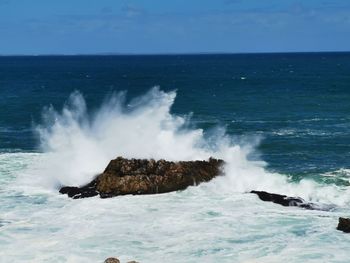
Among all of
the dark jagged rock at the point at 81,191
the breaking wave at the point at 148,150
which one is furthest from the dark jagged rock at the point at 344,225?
the dark jagged rock at the point at 81,191

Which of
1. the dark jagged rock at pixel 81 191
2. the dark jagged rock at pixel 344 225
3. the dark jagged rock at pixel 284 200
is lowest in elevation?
the dark jagged rock at pixel 344 225

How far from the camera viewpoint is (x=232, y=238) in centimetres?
2642

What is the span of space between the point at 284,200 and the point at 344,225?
5.26m

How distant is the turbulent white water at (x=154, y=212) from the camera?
24938 millimetres

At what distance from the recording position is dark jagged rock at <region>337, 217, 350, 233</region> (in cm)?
2672

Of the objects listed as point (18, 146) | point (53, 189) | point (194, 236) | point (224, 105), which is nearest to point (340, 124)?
point (224, 105)

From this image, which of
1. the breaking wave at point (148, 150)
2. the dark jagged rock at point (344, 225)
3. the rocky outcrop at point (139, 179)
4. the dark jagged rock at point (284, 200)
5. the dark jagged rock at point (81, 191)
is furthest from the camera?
the breaking wave at point (148, 150)

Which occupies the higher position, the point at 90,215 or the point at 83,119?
the point at 83,119

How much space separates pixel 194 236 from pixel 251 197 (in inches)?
279

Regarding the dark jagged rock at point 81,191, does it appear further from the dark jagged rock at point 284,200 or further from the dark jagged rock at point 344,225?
the dark jagged rock at point 344,225

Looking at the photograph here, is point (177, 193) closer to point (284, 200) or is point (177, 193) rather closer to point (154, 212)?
point (154, 212)

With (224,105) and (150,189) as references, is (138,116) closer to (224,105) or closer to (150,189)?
(150,189)

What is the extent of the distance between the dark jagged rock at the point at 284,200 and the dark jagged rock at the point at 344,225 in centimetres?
409

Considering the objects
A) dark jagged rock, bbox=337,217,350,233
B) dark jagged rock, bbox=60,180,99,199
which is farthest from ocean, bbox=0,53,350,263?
dark jagged rock, bbox=60,180,99,199
